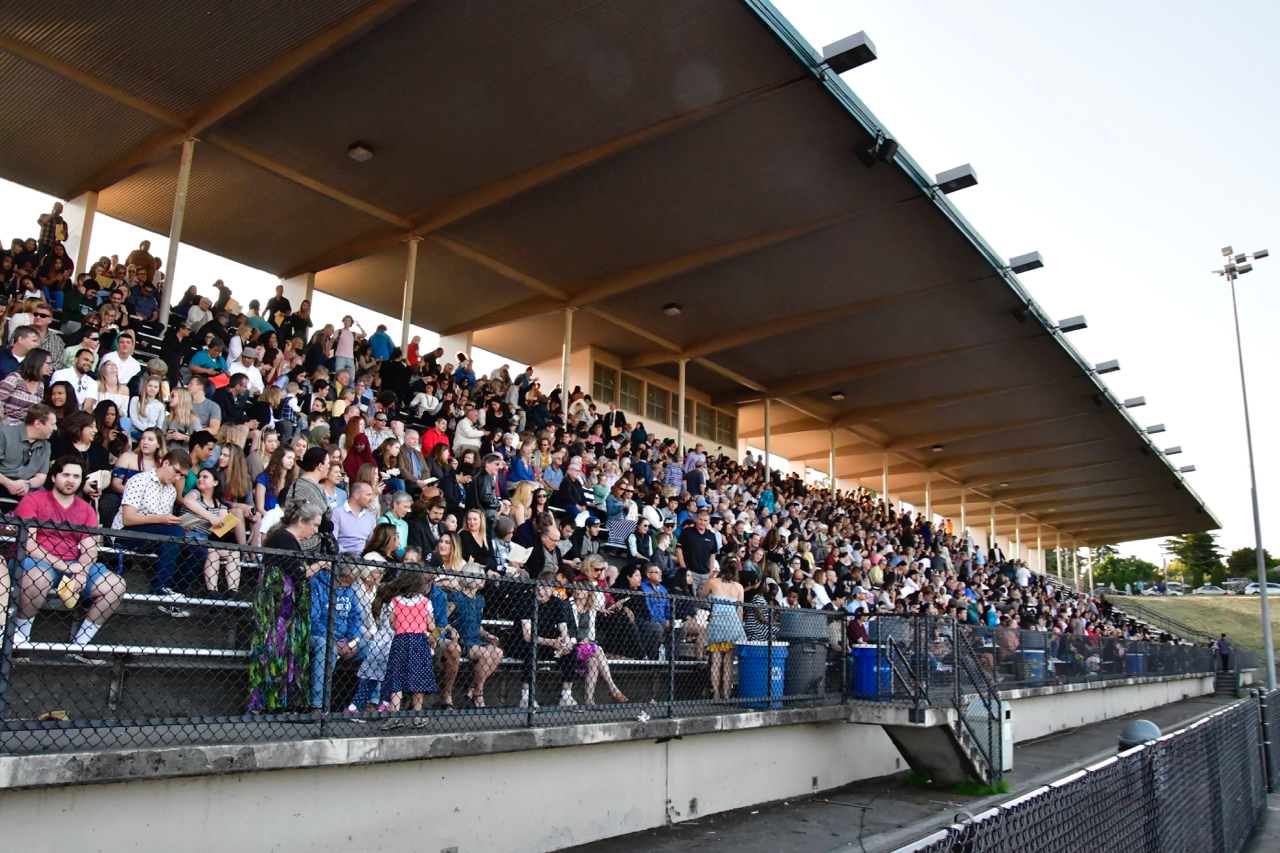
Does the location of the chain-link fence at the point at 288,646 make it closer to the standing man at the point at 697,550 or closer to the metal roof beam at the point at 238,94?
the standing man at the point at 697,550

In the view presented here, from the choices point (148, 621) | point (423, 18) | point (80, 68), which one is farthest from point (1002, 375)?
point (148, 621)

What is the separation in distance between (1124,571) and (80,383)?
114m

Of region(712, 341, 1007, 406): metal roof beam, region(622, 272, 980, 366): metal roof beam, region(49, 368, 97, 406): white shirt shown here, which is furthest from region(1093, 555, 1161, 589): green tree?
region(49, 368, 97, 406): white shirt

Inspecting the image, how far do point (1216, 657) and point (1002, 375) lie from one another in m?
16.7

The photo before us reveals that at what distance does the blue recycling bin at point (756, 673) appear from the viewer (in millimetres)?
9625

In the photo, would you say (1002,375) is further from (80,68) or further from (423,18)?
(80,68)

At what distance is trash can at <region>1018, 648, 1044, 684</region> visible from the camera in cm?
1564

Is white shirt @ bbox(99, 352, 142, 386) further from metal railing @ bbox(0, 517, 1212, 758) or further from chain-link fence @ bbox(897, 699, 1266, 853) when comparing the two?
chain-link fence @ bbox(897, 699, 1266, 853)

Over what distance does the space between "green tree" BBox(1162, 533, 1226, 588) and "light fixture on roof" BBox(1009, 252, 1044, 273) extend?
96.4m

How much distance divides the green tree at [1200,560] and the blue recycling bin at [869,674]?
105422 mm

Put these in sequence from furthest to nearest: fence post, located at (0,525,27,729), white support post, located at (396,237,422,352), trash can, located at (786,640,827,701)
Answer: white support post, located at (396,237,422,352), trash can, located at (786,640,827,701), fence post, located at (0,525,27,729)

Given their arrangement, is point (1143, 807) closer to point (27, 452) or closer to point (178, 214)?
point (27, 452)

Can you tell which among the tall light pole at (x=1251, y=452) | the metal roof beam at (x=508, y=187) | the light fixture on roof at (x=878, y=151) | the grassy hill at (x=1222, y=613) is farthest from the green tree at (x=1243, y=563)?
the metal roof beam at (x=508, y=187)

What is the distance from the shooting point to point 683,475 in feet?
69.1
